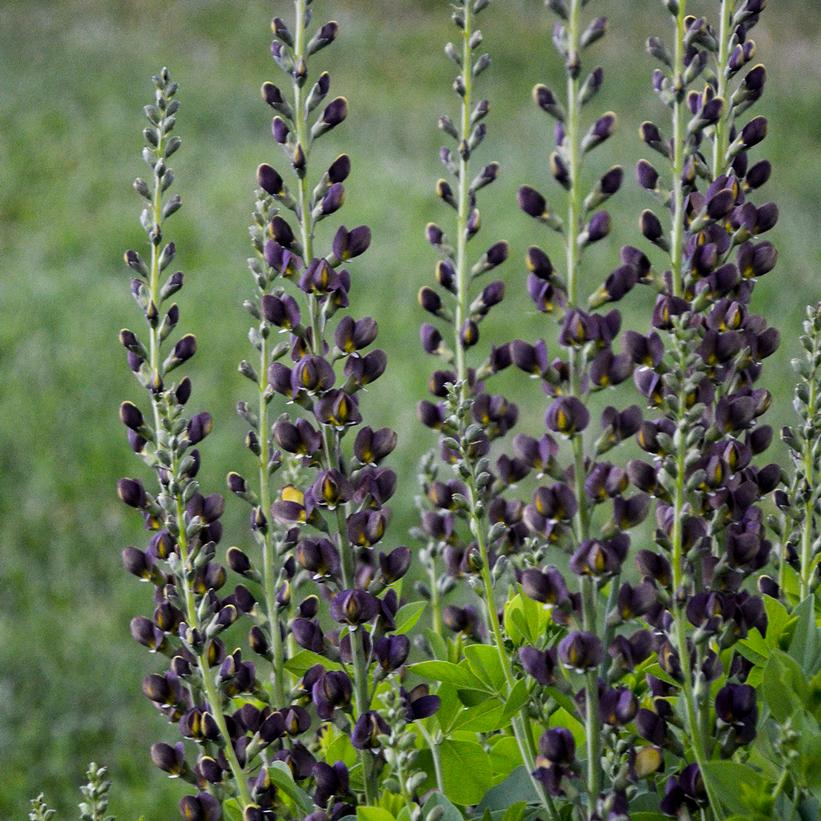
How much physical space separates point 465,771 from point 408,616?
6.1 inches

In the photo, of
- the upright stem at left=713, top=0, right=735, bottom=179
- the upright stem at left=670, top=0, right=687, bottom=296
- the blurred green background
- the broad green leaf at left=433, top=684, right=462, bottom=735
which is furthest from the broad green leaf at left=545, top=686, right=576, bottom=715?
the blurred green background

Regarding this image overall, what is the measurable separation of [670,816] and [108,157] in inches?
258

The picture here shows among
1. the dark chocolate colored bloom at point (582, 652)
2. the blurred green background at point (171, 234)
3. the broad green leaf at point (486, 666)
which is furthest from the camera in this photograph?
the blurred green background at point (171, 234)

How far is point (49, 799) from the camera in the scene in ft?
8.91

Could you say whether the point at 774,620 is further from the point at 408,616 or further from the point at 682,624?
the point at 408,616

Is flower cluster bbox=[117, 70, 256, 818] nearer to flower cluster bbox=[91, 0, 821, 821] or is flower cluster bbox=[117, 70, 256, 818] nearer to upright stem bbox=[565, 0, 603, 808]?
flower cluster bbox=[91, 0, 821, 821]

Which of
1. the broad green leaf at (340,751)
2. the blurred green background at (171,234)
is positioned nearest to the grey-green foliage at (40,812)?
the broad green leaf at (340,751)

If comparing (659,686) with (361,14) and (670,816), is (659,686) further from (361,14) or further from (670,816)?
(361,14)

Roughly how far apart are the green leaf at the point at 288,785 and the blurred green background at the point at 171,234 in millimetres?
1771

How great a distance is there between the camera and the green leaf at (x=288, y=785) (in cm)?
99

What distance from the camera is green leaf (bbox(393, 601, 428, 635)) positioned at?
1.12 m

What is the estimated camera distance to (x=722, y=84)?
1.08 m

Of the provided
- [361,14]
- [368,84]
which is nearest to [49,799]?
[368,84]

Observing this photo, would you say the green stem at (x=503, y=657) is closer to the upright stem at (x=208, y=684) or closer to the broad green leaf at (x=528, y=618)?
the broad green leaf at (x=528, y=618)
